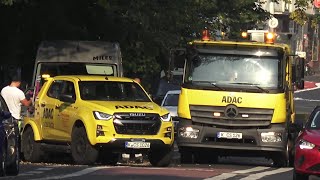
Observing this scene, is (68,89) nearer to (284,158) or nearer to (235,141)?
(235,141)

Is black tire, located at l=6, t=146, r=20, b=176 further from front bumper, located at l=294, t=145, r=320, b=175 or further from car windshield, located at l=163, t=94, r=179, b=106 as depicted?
car windshield, located at l=163, t=94, r=179, b=106

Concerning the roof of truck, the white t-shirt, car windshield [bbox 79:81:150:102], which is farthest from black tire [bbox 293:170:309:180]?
the roof of truck

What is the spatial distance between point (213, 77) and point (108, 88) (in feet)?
7.28

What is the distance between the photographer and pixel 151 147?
22469mm

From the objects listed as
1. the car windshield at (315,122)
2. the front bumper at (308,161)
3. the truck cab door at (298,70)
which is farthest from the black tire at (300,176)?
the truck cab door at (298,70)

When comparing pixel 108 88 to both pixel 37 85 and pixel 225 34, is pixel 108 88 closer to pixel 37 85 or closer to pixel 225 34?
pixel 37 85

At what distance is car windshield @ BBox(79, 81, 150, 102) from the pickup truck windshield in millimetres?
1111

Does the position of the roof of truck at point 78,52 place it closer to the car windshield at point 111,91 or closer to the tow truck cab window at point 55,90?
the tow truck cab window at point 55,90

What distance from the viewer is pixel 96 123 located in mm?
22000

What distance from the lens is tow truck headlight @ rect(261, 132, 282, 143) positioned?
934 inches

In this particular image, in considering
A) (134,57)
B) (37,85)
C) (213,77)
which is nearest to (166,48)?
(134,57)

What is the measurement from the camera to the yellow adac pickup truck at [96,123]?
22.1m

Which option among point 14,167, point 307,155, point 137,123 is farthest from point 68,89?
point 307,155

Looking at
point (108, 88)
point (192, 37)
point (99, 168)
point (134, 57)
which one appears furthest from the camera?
point (192, 37)
